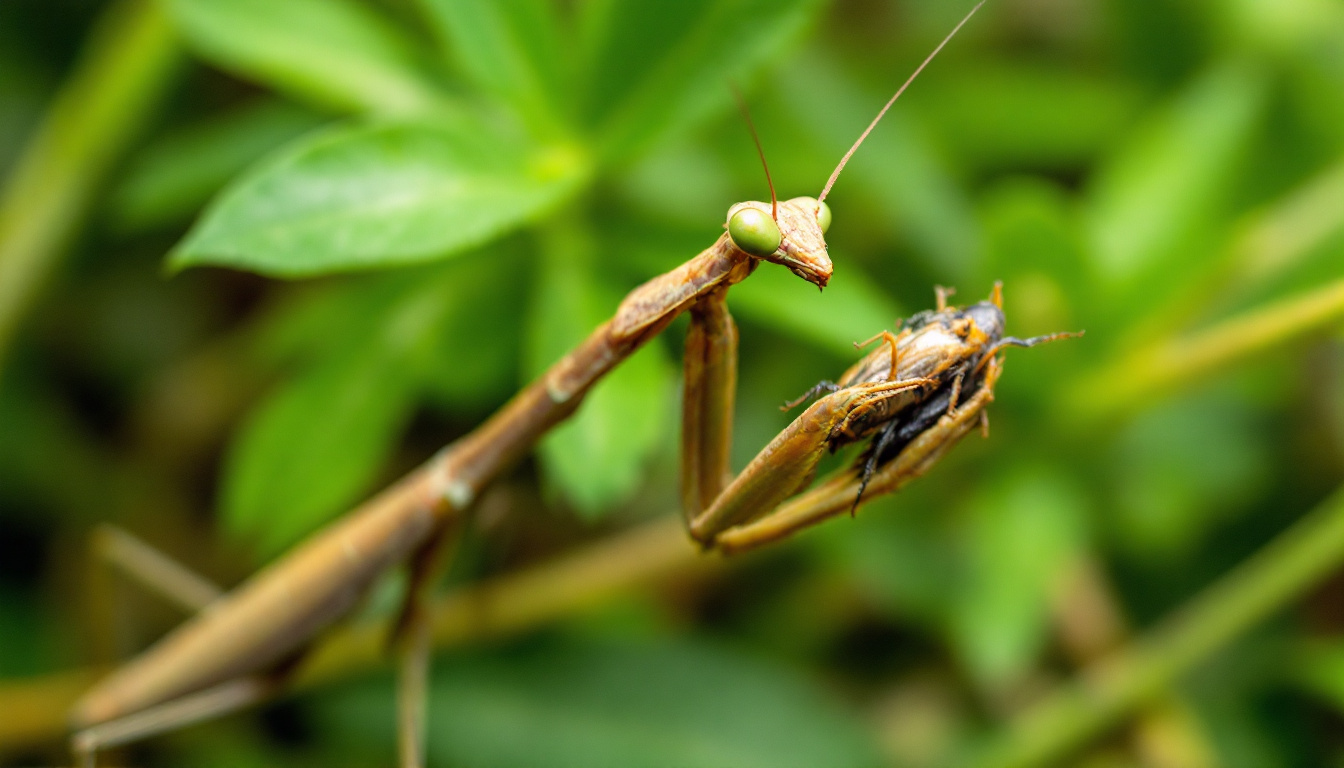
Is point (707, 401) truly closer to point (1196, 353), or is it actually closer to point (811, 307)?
point (811, 307)

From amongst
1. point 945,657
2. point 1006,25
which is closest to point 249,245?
point 945,657

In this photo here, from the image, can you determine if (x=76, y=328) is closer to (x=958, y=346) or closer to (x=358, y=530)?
(x=358, y=530)

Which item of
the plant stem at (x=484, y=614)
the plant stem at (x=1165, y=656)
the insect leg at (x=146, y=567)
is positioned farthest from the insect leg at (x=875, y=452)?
the insect leg at (x=146, y=567)

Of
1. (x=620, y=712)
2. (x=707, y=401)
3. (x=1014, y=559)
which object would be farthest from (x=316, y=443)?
(x=1014, y=559)

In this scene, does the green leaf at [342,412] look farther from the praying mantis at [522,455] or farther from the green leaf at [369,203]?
the green leaf at [369,203]

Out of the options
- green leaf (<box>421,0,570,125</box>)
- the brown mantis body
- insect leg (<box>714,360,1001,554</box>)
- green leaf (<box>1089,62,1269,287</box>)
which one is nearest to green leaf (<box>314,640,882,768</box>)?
the brown mantis body
